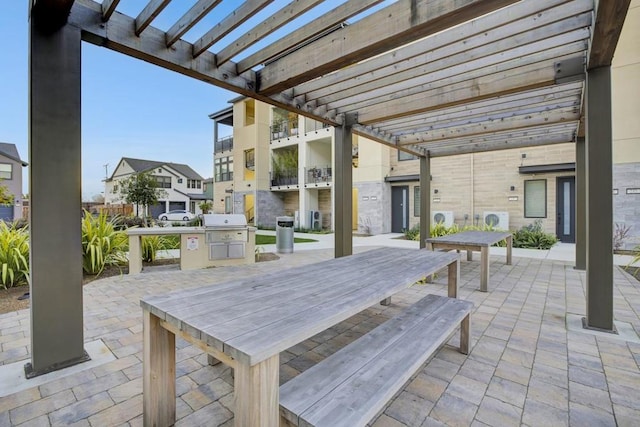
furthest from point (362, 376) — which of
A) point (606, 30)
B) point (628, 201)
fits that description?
point (628, 201)

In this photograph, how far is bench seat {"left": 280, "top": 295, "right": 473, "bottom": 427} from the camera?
116 centimetres

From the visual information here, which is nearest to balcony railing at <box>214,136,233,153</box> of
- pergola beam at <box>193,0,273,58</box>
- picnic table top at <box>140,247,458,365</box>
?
pergola beam at <box>193,0,273,58</box>

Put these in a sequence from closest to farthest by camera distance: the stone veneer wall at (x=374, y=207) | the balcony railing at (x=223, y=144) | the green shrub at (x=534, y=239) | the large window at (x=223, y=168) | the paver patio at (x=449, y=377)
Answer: the paver patio at (x=449, y=377)
the green shrub at (x=534, y=239)
the stone veneer wall at (x=374, y=207)
the large window at (x=223, y=168)
the balcony railing at (x=223, y=144)

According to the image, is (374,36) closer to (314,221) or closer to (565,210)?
(565,210)

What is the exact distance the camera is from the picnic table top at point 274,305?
46.3 inches

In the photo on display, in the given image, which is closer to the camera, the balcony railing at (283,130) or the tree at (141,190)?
the tree at (141,190)

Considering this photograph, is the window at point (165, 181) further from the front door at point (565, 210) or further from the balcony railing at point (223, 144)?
the front door at point (565, 210)

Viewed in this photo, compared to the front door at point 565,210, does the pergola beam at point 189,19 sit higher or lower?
higher

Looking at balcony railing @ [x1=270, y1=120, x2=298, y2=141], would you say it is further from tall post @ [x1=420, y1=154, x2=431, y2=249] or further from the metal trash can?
tall post @ [x1=420, y1=154, x2=431, y2=249]

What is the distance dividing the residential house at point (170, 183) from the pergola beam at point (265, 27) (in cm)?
3090

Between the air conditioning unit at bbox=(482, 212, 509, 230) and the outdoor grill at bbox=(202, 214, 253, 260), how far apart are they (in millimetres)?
8767

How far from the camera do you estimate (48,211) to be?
2170mm

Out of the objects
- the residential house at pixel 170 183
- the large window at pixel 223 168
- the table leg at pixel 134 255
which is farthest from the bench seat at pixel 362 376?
the residential house at pixel 170 183

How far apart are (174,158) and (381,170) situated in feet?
115
